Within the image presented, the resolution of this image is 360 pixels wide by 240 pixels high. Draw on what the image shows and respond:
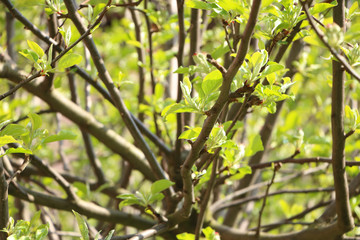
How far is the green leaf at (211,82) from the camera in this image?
0.78m

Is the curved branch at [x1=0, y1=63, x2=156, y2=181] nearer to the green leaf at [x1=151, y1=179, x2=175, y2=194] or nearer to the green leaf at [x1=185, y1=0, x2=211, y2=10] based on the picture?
the green leaf at [x1=151, y1=179, x2=175, y2=194]

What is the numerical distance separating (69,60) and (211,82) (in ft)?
1.09

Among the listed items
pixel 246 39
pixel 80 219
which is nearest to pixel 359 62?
pixel 246 39

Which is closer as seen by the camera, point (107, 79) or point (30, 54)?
point (30, 54)

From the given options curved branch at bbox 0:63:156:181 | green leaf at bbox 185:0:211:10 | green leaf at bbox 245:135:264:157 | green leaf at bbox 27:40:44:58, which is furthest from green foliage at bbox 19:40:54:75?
green leaf at bbox 245:135:264:157

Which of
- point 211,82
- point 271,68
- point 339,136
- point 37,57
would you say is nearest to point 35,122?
point 37,57

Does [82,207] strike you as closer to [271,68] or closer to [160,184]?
[160,184]

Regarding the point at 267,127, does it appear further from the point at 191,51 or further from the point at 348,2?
the point at 348,2

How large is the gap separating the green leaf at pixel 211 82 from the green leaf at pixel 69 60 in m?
0.30

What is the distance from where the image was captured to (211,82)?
79cm

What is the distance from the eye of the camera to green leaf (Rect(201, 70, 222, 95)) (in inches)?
30.9

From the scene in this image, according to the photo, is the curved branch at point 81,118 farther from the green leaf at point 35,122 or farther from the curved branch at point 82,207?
the green leaf at point 35,122

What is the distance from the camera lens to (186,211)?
3.54ft

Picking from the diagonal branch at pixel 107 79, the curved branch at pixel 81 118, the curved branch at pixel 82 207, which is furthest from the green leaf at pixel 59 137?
the curved branch at pixel 81 118
